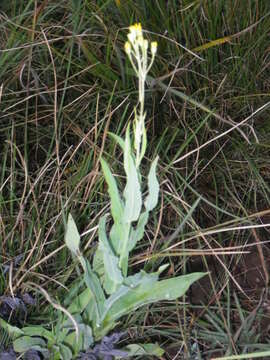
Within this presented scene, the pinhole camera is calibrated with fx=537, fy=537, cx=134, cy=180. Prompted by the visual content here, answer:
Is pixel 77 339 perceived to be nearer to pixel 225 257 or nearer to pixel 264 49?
pixel 225 257

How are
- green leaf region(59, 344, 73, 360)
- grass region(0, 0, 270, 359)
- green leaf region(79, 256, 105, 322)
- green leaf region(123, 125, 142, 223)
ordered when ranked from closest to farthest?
green leaf region(123, 125, 142, 223), green leaf region(79, 256, 105, 322), green leaf region(59, 344, 73, 360), grass region(0, 0, 270, 359)

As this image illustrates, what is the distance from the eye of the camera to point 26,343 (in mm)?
888

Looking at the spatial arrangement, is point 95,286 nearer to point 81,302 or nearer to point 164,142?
point 81,302

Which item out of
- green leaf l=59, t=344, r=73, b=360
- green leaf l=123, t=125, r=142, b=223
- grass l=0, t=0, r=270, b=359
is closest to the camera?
green leaf l=123, t=125, r=142, b=223

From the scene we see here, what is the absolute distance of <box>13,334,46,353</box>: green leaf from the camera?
2.90ft

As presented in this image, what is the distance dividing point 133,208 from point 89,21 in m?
0.80

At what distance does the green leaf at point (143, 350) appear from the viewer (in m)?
0.94

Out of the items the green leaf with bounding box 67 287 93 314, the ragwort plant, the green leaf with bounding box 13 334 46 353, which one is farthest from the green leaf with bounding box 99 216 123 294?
the green leaf with bounding box 13 334 46 353

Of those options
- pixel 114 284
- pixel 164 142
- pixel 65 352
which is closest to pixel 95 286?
pixel 114 284

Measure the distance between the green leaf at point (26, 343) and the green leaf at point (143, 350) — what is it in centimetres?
15

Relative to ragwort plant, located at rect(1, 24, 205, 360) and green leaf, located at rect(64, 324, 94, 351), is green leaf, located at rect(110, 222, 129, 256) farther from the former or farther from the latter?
green leaf, located at rect(64, 324, 94, 351)

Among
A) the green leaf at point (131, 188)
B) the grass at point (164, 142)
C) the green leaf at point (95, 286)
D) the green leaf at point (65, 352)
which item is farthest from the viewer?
the grass at point (164, 142)

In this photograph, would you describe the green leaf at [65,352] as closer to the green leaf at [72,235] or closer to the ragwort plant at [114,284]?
the ragwort plant at [114,284]

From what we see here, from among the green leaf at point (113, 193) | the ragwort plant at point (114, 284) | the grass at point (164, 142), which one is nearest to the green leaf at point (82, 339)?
the ragwort plant at point (114, 284)
